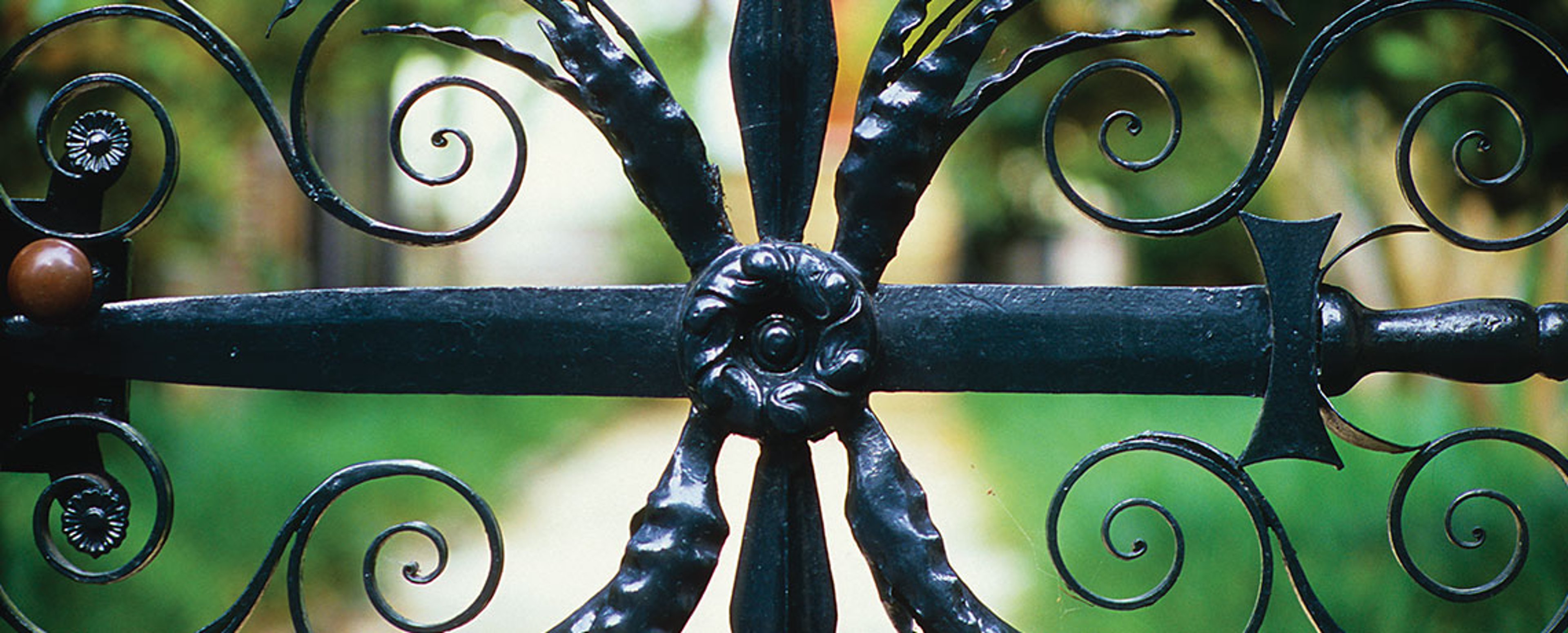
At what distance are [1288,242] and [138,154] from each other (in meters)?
2.09

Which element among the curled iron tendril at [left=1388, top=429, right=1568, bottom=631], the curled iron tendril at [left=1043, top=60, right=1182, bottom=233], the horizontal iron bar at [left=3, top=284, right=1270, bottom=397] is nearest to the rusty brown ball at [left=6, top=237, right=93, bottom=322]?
the horizontal iron bar at [left=3, top=284, right=1270, bottom=397]

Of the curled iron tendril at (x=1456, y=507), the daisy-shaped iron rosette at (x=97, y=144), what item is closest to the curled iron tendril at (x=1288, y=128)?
the curled iron tendril at (x=1456, y=507)

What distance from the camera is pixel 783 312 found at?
756 millimetres

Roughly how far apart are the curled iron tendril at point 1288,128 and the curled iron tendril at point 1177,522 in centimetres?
12

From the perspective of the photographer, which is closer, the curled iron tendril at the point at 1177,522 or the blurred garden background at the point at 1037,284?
the curled iron tendril at the point at 1177,522

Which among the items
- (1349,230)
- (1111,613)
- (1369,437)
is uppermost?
(1349,230)

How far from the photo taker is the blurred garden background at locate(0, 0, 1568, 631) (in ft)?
5.92

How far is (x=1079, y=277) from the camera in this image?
26.9ft

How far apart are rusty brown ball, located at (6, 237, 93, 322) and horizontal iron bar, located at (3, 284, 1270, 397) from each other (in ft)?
0.05

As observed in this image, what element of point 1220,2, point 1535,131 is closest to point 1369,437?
point 1220,2

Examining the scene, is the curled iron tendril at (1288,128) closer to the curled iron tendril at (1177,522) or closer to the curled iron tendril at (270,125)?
the curled iron tendril at (1177,522)

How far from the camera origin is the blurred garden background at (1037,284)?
5.92 feet

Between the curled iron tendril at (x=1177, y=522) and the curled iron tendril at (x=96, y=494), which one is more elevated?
the curled iron tendril at (x=1177, y=522)

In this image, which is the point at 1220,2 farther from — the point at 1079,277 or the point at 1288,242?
the point at 1079,277
